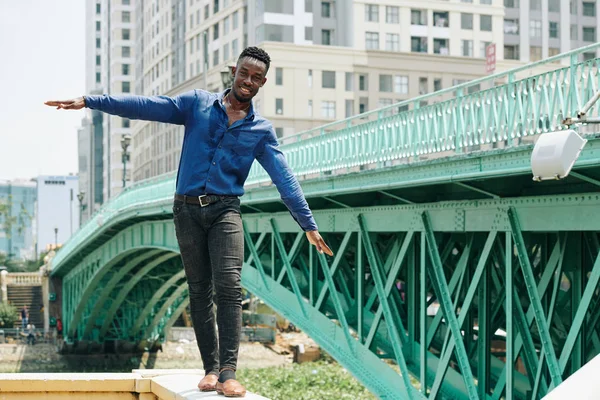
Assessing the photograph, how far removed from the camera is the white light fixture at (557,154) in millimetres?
8719

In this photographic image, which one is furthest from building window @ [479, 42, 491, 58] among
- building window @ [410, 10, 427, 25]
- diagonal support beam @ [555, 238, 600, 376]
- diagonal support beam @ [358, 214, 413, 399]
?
diagonal support beam @ [555, 238, 600, 376]

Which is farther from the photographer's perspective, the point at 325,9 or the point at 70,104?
the point at 325,9

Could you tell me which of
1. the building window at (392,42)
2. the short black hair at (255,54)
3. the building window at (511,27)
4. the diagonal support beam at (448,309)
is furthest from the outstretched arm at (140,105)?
the building window at (511,27)

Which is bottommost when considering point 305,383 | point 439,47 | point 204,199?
point 305,383

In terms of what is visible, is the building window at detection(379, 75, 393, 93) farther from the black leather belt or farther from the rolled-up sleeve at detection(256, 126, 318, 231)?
the black leather belt

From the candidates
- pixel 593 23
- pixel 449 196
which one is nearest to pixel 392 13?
pixel 593 23

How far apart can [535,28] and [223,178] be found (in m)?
72.4

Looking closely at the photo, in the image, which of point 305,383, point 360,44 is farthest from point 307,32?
point 305,383

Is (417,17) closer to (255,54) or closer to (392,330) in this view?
(392,330)

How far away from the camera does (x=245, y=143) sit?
6543 millimetres

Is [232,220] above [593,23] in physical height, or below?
below

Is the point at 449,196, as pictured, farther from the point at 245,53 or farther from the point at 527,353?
the point at 245,53

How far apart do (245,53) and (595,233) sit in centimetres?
683

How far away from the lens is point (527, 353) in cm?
1331
